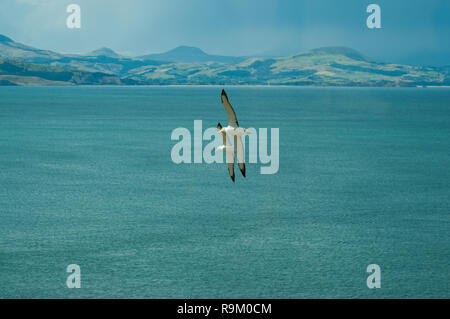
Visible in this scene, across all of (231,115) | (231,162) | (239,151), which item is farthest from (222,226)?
(231,115)

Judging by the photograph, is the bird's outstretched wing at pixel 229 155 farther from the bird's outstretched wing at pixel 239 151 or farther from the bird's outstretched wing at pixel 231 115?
the bird's outstretched wing at pixel 231 115

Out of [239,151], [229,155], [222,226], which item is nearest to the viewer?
[239,151]

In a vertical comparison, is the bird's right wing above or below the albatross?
below

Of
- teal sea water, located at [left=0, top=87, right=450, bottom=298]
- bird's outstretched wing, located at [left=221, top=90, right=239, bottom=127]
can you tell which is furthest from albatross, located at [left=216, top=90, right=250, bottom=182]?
teal sea water, located at [left=0, top=87, right=450, bottom=298]

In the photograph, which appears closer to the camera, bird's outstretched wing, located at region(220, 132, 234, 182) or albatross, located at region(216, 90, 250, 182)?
albatross, located at region(216, 90, 250, 182)

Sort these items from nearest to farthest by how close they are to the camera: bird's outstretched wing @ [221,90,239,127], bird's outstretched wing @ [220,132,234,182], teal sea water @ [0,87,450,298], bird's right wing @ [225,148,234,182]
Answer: bird's outstretched wing @ [221,90,239,127], bird's outstretched wing @ [220,132,234,182], bird's right wing @ [225,148,234,182], teal sea water @ [0,87,450,298]

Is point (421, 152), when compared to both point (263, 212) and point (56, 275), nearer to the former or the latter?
point (263, 212)

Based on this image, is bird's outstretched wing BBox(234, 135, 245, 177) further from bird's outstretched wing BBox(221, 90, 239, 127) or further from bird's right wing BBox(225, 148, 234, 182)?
bird's outstretched wing BBox(221, 90, 239, 127)

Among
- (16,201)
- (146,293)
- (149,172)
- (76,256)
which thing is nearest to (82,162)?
(149,172)

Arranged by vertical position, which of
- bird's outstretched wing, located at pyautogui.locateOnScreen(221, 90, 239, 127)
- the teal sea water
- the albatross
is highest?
bird's outstretched wing, located at pyautogui.locateOnScreen(221, 90, 239, 127)

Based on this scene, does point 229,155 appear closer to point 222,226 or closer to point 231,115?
point 231,115

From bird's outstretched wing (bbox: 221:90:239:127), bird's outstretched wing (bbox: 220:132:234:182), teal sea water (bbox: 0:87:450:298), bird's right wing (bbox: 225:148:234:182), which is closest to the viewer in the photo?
bird's outstretched wing (bbox: 221:90:239:127)

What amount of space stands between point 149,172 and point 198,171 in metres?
10.5

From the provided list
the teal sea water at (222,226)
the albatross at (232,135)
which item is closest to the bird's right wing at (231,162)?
the albatross at (232,135)
